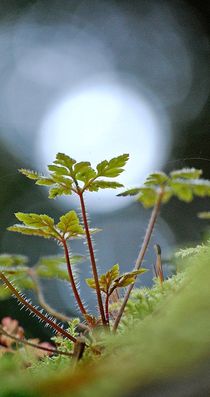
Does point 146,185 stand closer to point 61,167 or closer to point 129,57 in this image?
point 61,167

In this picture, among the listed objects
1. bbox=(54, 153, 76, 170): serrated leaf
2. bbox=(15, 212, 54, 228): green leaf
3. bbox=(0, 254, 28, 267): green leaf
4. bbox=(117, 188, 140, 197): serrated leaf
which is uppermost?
bbox=(54, 153, 76, 170): serrated leaf

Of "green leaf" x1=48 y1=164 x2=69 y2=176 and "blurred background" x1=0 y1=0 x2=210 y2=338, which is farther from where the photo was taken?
"blurred background" x1=0 y1=0 x2=210 y2=338

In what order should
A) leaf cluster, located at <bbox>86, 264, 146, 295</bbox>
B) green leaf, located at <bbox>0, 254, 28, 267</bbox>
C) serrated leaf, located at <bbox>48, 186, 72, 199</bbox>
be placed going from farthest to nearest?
green leaf, located at <bbox>0, 254, 28, 267</bbox>, serrated leaf, located at <bbox>48, 186, 72, 199</bbox>, leaf cluster, located at <bbox>86, 264, 146, 295</bbox>

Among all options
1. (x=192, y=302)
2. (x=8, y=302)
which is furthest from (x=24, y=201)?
(x=192, y=302)

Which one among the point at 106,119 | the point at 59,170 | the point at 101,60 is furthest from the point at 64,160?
the point at 101,60

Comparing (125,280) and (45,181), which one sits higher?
(45,181)

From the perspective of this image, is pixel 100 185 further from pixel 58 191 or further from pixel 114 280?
pixel 114 280

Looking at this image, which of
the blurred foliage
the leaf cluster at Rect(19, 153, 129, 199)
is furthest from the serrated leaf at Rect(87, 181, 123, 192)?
the blurred foliage

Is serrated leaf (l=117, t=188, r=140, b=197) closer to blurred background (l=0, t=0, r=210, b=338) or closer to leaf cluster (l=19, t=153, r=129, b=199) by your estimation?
leaf cluster (l=19, t=153, r=129, b=199)

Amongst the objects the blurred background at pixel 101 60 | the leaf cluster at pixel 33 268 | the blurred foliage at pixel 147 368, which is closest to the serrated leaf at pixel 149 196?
the leaf cluster at pixel 33 268
